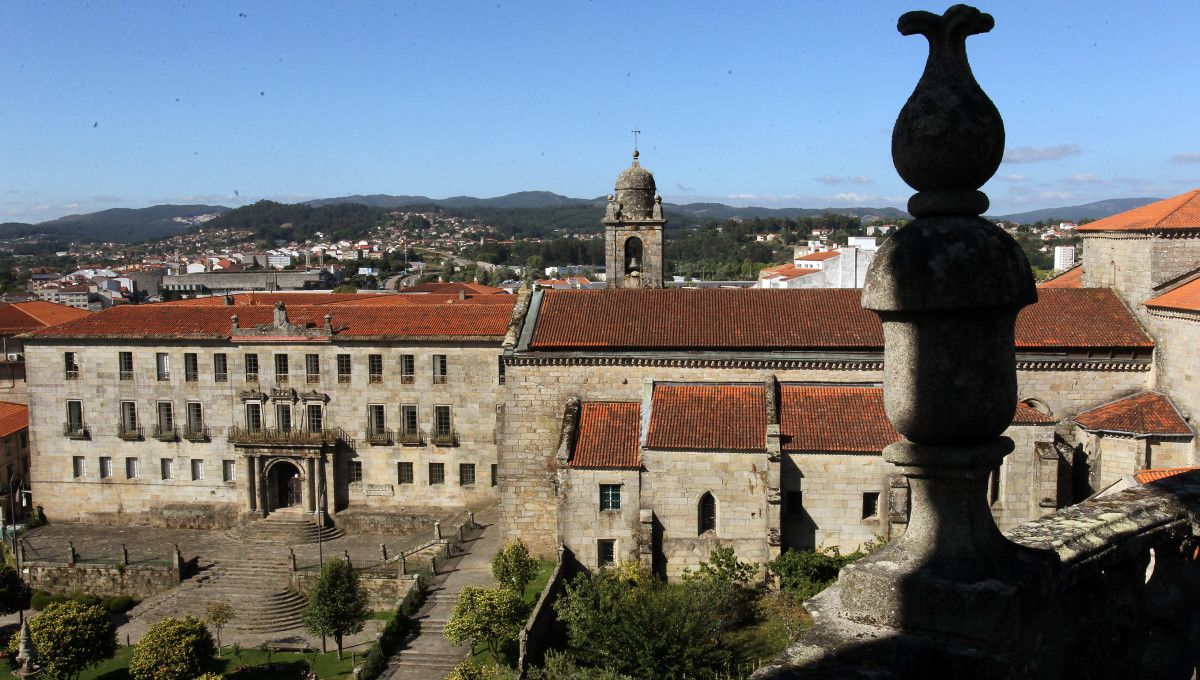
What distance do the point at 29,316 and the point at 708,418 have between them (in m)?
46.4

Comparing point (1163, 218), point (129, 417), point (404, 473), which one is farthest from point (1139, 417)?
point (129, 417)

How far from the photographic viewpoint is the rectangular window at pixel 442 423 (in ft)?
122

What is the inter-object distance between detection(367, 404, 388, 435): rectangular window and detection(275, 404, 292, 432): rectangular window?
342 cm

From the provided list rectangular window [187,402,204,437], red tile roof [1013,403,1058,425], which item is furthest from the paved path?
red tile roof [1013,403,1058,425]

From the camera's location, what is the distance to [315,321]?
38.4 metres

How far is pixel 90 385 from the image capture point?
39469 millimetres

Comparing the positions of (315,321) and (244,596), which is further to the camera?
(315,321)

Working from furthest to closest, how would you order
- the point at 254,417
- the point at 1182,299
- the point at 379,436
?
the point at 254,417
the point at 379,436
the point at 1182,299

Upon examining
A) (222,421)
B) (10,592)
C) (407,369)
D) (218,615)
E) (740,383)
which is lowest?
(10,592)

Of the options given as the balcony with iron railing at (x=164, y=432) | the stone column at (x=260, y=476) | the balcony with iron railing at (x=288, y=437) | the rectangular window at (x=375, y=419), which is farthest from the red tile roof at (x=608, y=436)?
the balcony with iron railing at (x=164, y=432)

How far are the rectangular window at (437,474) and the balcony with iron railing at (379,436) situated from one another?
6.49 feet

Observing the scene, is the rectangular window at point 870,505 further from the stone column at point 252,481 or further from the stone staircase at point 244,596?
the stone column at point 252,481

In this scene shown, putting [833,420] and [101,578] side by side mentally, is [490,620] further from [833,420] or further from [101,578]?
[101,578]

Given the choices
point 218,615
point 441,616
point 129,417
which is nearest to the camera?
point 441,616
